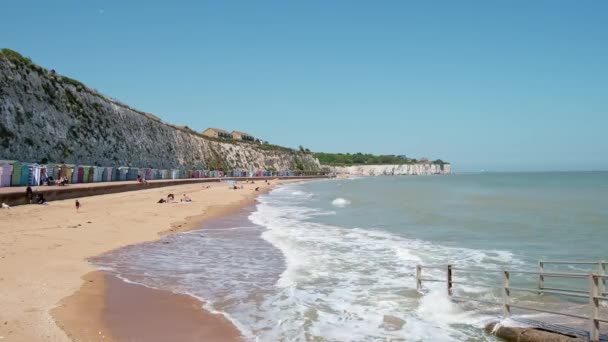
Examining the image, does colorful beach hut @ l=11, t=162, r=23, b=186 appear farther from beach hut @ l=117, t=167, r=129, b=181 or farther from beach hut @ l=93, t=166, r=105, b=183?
beach hut @ l=117, t=167, r=129, b=181

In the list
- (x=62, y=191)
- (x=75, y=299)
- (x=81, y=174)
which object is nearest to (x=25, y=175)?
(x=62, y=191)

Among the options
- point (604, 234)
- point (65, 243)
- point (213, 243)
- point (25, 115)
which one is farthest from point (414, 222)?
point (25, 115)

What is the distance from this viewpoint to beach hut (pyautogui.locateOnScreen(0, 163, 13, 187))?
27.1 metres

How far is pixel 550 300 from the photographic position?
929cm

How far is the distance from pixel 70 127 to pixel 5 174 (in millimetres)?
20092

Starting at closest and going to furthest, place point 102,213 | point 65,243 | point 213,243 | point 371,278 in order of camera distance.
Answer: point 371,278, point 65,243, point 213,243, point 102,213

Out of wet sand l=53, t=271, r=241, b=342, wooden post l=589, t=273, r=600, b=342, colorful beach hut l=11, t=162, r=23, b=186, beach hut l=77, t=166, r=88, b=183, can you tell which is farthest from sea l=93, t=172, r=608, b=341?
beach hut l=77, t=166, r=88, b=183

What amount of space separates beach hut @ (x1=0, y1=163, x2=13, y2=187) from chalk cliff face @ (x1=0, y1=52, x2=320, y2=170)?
7.98 metres

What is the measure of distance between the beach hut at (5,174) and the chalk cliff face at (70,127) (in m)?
7.98

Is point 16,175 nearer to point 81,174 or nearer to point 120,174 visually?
point 81,174

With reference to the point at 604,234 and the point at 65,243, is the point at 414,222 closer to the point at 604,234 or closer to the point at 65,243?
the point at 604,234

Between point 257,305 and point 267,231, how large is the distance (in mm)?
10862

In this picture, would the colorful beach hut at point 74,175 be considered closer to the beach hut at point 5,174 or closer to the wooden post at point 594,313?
the beach hut at point 5,174

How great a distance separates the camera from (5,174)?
90.1 feet
